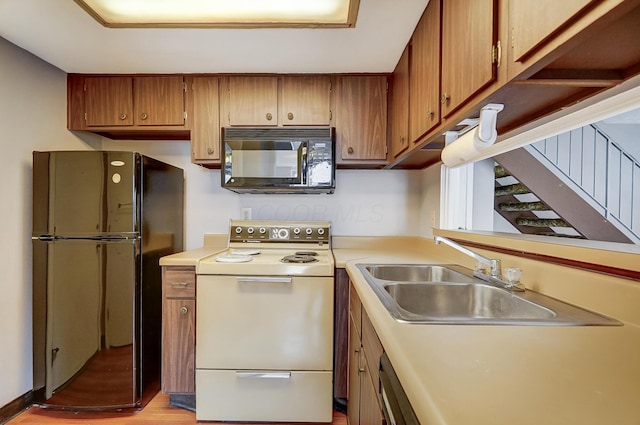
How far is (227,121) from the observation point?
2172mm

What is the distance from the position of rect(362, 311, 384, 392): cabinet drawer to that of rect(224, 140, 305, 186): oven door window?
3.79ft

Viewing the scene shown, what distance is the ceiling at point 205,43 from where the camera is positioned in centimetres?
153

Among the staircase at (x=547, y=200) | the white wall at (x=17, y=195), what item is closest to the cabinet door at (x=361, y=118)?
the staircase at (x=547, y=200)

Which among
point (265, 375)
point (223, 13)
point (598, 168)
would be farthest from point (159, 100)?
point (598, 168)

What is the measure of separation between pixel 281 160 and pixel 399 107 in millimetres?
810

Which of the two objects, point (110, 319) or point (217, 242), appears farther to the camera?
point (217, 242)

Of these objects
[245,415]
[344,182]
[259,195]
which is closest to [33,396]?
[245,415]

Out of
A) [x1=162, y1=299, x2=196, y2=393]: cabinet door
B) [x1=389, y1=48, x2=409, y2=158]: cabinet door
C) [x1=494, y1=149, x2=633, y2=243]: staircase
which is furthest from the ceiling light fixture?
[x1=162, y1=299, x2=196, y2=393]: cabinet door

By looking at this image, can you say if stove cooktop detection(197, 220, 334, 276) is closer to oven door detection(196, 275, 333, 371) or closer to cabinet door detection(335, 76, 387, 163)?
oven door detection(196, 275, 333, 371)

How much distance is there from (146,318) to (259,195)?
1.14m

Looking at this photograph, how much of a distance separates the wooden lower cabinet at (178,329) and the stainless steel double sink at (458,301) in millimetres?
1051

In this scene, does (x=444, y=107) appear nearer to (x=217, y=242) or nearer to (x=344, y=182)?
(x=344, y=182)

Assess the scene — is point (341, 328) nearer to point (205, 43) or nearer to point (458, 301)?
point (458, 301)

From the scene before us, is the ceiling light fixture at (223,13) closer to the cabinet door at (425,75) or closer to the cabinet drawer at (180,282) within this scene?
the cabinet door at (425,75)
